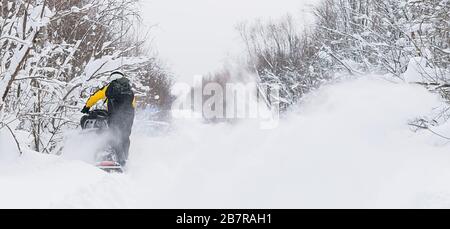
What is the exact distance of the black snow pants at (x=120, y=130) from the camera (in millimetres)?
7127

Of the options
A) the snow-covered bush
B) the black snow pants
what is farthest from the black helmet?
the snow-covered bush

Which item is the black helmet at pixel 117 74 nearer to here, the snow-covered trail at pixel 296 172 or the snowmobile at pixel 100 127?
the snowmobile at pixel 100 127

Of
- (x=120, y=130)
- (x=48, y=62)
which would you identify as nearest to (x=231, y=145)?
(x=120, y=130)

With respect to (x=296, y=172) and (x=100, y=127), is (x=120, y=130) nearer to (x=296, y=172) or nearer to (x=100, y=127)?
(x=100, y=127)

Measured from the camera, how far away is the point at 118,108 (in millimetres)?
7188

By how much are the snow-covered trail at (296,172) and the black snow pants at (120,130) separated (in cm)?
26

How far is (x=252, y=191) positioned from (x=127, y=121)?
2784 millimetres

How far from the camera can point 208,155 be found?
7.87 m

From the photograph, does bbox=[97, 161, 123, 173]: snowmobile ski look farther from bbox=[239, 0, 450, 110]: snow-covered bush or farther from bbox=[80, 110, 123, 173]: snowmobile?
bbox=[239, 0, 450, 110]: snow-covered bush

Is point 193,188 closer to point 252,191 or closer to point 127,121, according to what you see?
point 252,191

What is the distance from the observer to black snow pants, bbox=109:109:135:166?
7127 mm

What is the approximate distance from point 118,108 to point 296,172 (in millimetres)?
2813

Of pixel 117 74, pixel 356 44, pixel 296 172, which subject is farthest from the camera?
pixel 356 44

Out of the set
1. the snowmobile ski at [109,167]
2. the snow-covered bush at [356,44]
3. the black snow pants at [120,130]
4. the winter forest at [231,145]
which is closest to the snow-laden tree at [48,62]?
the winter forest at [231,145]
